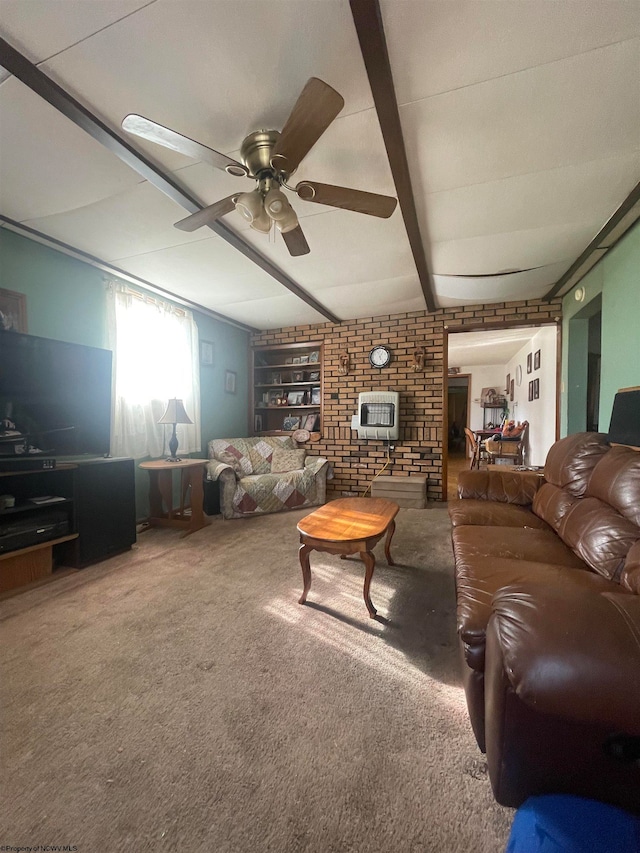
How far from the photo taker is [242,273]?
310cm

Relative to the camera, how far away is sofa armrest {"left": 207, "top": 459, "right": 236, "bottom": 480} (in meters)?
3.50

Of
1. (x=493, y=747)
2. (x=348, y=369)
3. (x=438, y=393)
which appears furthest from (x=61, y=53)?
(x=438, y=393)

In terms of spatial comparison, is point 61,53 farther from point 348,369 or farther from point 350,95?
point 348,369

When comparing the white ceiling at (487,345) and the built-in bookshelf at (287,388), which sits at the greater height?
the white ceiling at (487,345)

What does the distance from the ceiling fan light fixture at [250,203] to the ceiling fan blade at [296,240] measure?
29cm

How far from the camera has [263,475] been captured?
3.89m

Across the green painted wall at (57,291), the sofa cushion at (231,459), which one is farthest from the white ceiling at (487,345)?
the green painted wall at (57,291)

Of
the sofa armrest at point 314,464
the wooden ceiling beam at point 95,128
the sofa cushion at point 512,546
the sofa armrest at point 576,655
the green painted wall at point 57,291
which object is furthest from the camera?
the sofa armrest at point 314,464

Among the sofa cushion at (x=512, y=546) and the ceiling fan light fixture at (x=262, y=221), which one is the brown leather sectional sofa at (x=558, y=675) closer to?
the sofa cushion at (x=512, y=546)

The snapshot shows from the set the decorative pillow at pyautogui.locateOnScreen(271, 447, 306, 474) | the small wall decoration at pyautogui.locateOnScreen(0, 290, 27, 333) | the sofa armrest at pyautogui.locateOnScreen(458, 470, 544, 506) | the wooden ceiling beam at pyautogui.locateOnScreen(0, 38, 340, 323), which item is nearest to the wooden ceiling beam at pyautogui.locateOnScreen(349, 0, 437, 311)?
the wooden ceiling beam at pyautogui.locateOnScreen(0, 38, 340, 323)

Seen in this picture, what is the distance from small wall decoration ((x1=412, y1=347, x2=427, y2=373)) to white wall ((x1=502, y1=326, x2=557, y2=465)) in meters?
1.55

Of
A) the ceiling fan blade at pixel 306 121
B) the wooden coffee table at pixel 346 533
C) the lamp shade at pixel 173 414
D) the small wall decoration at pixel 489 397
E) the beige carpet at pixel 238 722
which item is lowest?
the beige carpet at pixel 238 722

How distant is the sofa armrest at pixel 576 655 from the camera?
65 centimetres

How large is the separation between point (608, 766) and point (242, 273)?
3.42 m
